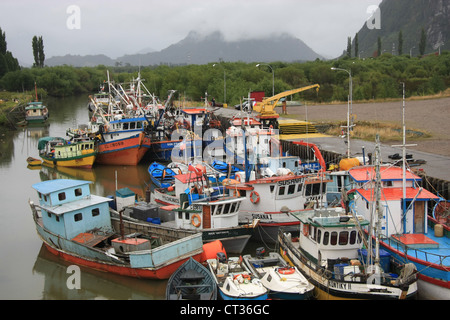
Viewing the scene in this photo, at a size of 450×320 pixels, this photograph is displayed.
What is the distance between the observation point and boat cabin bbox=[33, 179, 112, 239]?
1755cm

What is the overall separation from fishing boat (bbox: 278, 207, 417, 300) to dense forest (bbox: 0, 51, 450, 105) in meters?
43.4

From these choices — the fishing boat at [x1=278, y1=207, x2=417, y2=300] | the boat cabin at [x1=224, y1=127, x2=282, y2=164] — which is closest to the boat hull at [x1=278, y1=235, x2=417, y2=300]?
the fishing boat at [x1=278, y1=207, x2=417, y2=300]

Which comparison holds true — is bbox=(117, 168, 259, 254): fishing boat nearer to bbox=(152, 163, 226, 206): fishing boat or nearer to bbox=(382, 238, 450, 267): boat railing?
bbox=(152, 163, 226, 206): fishing boat

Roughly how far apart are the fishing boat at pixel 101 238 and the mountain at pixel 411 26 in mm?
138809

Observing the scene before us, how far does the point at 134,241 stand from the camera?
16047 millimetres

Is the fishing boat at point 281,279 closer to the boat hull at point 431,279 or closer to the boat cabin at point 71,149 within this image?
the boat hull at point 431,279

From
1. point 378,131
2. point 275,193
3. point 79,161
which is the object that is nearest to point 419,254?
point 275,193

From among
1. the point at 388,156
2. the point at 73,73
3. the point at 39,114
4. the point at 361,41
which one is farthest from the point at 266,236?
the point at 361,41

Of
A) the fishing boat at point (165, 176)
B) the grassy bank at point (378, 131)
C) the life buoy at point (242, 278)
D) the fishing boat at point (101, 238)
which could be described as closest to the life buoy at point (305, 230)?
the life buoy at point (242, 278)

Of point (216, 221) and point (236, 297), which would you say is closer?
point (236, 297)

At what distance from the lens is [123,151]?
35.8 meters

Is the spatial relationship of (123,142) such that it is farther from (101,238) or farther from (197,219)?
(197,219)

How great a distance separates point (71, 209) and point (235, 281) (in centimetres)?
759

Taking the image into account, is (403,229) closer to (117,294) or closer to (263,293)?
(263,293)
